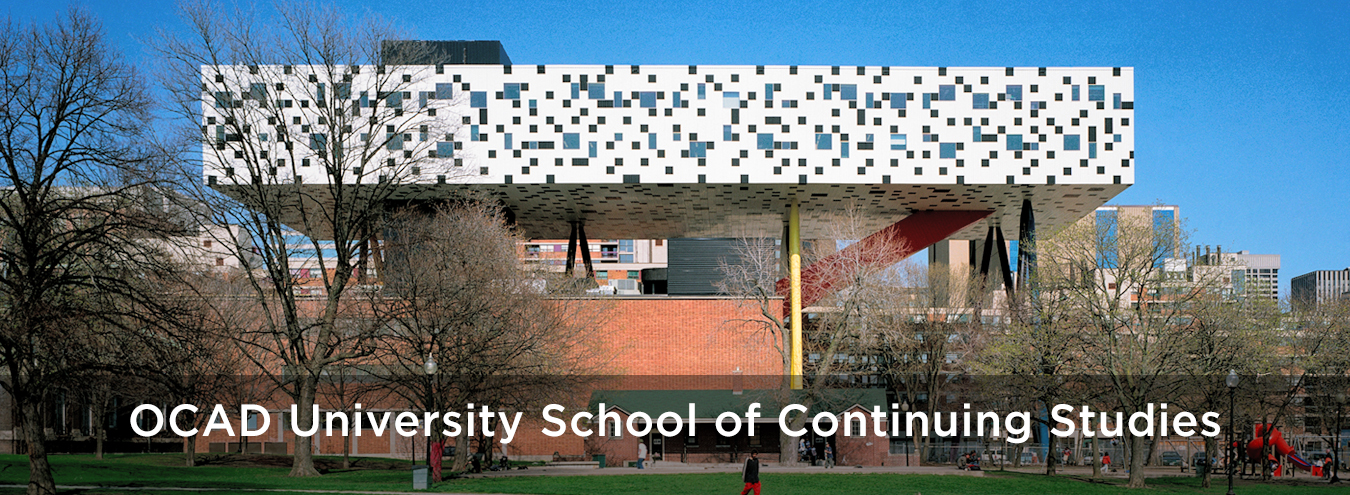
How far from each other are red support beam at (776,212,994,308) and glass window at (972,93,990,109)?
7.63 meters

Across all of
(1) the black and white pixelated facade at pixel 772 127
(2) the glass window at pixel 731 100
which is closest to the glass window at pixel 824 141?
(1) the black and white pixelated facade at pixel 772 127

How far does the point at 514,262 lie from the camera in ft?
152

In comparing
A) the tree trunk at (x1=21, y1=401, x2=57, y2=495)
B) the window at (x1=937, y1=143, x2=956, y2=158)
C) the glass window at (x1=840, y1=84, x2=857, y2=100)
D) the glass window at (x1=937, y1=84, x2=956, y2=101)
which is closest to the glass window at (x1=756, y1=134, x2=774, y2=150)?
the glass window at (x1=840, y1=84, x2=857, y2=100)

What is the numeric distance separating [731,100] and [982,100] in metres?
12.3

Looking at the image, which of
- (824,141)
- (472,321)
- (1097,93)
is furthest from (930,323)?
(472,321)

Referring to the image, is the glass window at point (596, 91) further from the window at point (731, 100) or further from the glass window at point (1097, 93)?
the glass window at point (1097, 93)

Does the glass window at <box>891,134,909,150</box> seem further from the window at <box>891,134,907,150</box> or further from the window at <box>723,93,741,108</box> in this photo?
the window at <box>723,93,741,108</box>

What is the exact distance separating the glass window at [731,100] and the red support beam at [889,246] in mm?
8959

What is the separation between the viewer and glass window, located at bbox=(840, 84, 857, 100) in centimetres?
5631

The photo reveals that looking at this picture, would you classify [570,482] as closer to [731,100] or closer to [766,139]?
[766,139]

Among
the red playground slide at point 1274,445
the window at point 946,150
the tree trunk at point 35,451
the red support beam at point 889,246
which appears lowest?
the red playground slide at point 1274,445

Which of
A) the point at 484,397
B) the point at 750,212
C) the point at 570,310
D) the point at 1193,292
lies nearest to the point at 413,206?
the point at 570,310

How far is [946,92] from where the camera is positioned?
56156 millimetres

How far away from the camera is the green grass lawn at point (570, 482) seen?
32500 millimetres
